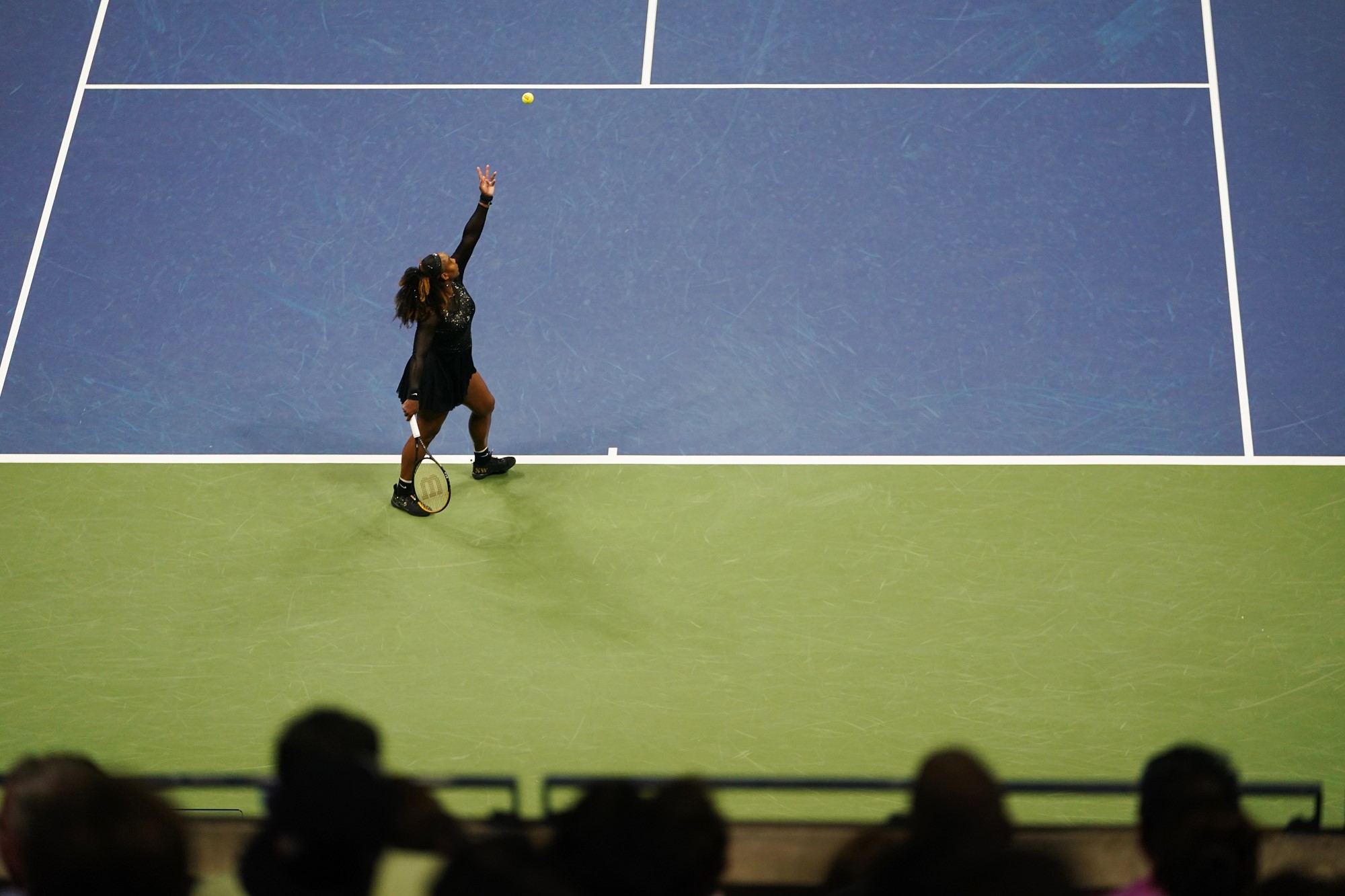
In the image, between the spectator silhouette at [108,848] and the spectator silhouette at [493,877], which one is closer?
the spectator silhouette at [493,877]

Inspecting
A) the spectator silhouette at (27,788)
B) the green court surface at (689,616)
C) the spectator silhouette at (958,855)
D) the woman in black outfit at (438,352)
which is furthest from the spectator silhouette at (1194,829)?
the woman in black outfit at (438,352)

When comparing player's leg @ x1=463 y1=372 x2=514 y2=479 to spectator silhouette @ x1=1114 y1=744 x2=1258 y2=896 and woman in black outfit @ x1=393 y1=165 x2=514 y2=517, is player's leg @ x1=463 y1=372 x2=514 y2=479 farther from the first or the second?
spectator silhouette @ x1=1114 y1=744 x2=1258 y2=896

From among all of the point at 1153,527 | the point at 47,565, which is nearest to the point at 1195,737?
the point at 1153,527

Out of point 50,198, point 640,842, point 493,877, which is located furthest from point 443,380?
point 493,877

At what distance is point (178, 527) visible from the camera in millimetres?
8531

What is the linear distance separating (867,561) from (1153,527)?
1.69 m

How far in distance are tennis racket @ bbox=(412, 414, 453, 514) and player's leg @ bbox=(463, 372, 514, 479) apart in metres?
0.24

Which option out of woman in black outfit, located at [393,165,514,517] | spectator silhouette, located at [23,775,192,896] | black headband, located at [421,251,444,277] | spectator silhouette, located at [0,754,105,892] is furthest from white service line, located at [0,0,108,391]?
spectator silhouette, located at [23,775,192,896]

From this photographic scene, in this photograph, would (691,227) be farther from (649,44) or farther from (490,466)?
(490,466)

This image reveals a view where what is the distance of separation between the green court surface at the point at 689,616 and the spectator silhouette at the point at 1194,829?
11.4ft

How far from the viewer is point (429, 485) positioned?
28.2 feet

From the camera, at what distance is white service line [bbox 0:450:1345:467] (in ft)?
28.6

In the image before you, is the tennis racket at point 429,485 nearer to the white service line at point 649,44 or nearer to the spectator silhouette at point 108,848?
the white service line at point 649,44

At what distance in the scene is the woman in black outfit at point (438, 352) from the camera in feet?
26.4
